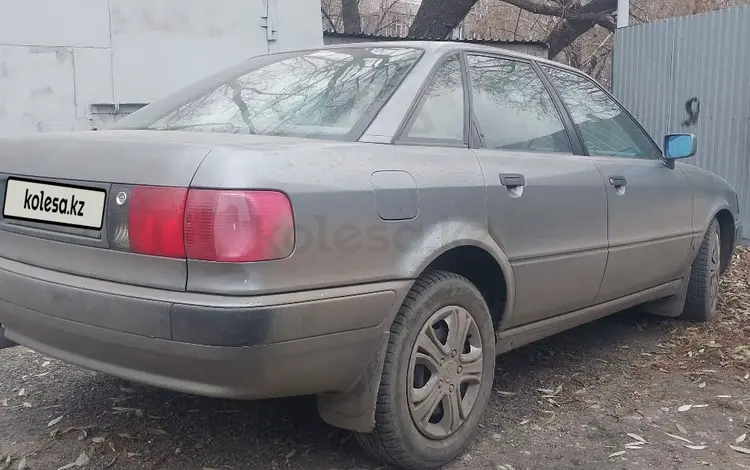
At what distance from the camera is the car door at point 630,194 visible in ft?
12.0

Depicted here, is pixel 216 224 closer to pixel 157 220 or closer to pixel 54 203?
pixel 157 220

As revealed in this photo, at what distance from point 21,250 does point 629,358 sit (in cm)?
314

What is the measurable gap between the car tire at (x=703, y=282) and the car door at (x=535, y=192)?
1398 millimetres

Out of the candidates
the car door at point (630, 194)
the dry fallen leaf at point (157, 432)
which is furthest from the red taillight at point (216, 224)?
the car door at point (630, 194)

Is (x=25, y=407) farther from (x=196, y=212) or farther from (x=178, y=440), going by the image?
(x=196, y=212)

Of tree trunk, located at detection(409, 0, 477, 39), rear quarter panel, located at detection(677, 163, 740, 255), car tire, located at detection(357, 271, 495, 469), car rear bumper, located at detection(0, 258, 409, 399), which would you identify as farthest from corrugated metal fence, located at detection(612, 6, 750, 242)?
car rear bumper, located at detection(0, 258, 409, 399)

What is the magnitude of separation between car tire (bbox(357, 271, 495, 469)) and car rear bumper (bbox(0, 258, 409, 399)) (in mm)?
146

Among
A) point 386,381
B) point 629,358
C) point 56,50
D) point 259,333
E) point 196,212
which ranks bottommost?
point 629,358

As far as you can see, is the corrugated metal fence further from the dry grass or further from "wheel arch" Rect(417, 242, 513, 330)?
"wheel arch" Rect(417, 242, 513, 330)

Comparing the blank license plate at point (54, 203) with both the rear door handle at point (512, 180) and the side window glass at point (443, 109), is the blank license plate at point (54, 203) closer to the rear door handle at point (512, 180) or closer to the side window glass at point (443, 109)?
the side window glass at point (443, 109)

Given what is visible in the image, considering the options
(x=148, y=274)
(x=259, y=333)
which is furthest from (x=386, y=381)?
(x=148, y=274)

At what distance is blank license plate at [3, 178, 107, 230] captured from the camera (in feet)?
7.57

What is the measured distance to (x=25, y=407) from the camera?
3.26 metres

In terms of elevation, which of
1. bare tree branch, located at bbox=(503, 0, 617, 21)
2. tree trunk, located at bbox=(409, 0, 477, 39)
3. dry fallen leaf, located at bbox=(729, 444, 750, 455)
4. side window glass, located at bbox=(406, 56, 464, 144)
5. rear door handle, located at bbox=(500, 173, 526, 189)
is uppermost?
bare tree branch, located at bbox=(503, 0, 617, 21)
